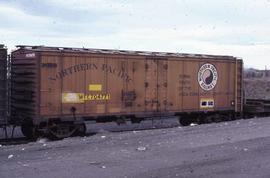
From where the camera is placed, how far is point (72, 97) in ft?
54.5

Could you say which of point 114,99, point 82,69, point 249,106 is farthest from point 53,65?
point 249,106

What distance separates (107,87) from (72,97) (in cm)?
156

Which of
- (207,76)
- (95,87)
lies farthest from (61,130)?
(207,76)

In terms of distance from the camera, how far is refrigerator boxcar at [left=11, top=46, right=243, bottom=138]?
1602cm

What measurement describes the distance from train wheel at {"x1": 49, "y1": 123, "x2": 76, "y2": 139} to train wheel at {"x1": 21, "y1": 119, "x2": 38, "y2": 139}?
58cm

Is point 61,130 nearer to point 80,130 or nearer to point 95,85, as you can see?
point 80,130

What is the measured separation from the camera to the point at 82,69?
1683 centimetres

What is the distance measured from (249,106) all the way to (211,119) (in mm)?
2782

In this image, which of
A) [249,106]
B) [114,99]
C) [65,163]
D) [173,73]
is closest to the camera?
[65,163]

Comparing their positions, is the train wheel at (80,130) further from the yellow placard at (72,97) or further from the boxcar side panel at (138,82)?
the boxcar side panel at (138,82)

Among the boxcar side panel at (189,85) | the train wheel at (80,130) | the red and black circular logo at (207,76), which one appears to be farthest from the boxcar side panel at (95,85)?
the red and black circular logo at (207,76)

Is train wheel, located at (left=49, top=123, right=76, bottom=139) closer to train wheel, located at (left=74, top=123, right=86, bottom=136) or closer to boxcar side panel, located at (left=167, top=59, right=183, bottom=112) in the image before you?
train wheel, located at (left=74, top=123, right=86, bottom=136)

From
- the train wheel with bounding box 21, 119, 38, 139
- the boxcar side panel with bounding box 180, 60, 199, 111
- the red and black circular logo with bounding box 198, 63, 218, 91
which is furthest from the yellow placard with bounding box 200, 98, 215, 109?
the train wheel with bounding box 21, 119, 38, 139

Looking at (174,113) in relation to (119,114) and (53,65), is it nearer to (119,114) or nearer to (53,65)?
(119,114)
